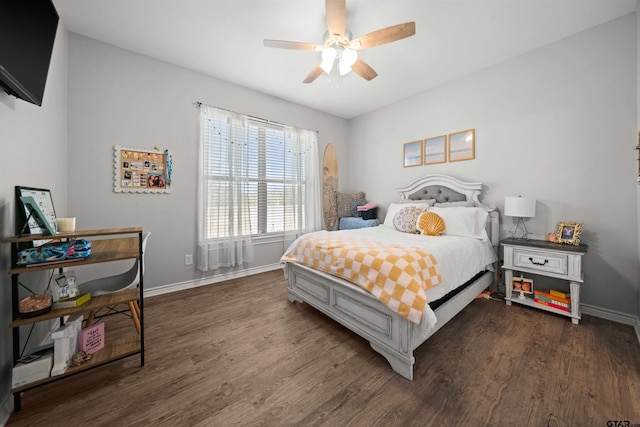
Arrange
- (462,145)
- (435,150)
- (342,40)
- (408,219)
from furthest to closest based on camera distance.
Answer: (435,150)
(462,145)
(408,219)
(342,40)

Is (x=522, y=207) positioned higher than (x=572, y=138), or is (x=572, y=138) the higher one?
(x=572, y=138)

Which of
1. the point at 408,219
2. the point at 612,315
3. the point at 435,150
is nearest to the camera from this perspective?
the point at 612,315

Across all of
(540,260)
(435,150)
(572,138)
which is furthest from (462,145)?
(540,260)

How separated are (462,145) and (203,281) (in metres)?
3.96

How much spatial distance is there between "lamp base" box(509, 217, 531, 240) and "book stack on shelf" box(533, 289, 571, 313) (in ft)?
1.97

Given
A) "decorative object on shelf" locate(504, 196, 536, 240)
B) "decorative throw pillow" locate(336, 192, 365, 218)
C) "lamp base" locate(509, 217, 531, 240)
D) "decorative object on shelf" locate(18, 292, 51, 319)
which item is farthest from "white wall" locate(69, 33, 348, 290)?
"lamp base" locate(509, 217, 531, 240)

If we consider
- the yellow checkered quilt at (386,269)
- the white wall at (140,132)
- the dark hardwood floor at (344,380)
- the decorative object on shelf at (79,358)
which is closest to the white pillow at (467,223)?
the dark hardwood floor at (344,380)

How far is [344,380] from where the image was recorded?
142cm

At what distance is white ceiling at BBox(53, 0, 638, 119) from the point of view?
6.39ft

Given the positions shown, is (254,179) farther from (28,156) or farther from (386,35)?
(386,35)

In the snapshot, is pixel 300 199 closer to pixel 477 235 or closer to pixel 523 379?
pixel 477 235

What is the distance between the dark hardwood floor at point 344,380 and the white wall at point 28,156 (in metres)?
0.43

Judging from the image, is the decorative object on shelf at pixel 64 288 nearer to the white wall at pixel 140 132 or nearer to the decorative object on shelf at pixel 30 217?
the decorative object on shelf at pixel 30 217

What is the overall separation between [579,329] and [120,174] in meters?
4.68
